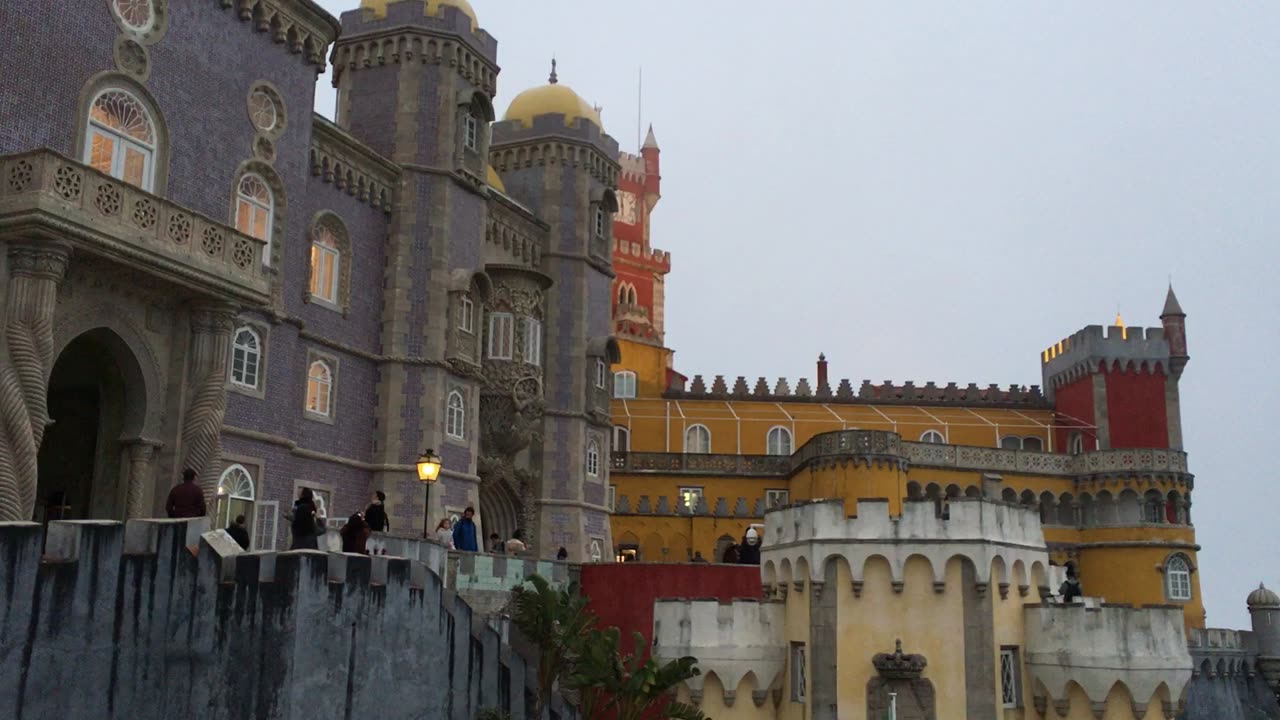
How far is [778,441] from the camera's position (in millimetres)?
57094

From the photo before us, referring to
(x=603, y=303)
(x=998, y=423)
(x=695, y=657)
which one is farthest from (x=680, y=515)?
(x=695, y=657)

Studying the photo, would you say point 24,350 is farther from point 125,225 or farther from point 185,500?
point 185,500

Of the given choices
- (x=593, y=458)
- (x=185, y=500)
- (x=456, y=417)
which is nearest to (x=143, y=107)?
(x=185, y=500)

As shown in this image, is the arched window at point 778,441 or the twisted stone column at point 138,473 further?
the arched window at point 778,441

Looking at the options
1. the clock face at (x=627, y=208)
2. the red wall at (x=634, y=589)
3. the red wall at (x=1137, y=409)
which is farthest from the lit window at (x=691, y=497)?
the clock face at (x=627, y=208)

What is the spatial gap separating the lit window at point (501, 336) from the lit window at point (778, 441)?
2322 centimetres

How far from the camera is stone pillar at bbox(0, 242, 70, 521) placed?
1958 centimetres

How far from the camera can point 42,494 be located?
2377 cm

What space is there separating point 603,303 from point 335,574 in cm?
2559

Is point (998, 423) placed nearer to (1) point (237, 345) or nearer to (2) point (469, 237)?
(2) point (469, 237)

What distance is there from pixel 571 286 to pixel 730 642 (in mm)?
17812

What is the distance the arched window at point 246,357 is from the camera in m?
26.4

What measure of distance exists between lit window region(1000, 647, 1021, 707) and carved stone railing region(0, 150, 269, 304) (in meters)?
16.5

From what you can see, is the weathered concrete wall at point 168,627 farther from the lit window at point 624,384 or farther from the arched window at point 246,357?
the lit window at point 624,384
